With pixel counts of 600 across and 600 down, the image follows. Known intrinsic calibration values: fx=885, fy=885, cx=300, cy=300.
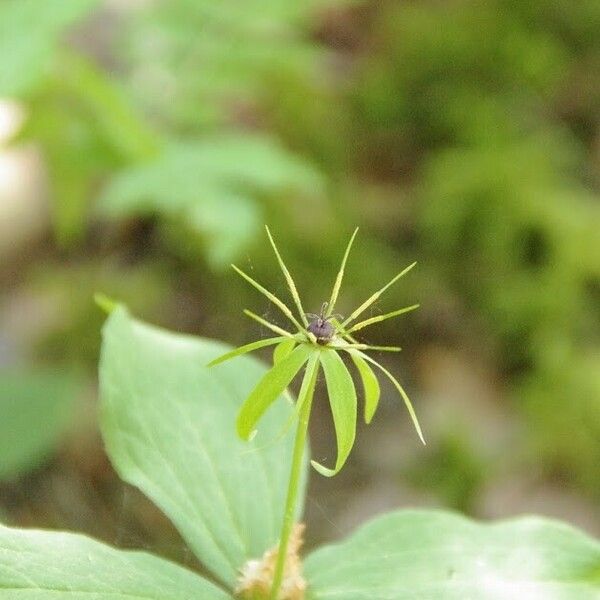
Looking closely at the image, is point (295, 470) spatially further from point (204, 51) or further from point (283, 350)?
point (204, 51)

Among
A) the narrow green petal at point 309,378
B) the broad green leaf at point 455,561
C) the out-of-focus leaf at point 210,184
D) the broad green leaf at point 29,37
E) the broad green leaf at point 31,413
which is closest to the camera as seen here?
the narrow green petal at point 309,378

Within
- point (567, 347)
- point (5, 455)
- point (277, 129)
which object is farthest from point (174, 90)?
point (567, 347)

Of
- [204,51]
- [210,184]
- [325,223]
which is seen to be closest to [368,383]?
[210,184]

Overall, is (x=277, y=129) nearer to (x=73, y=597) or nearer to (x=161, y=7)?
(x=161, y=7)

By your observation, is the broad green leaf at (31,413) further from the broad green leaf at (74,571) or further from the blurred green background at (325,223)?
the broad green leaf at (74,571)

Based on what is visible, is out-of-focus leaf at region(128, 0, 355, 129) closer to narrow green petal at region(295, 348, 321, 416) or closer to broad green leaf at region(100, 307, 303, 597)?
broad green leaf at region(100, 307, 303, 597)

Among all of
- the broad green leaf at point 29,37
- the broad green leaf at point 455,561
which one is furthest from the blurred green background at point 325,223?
the broad green leaf at point 455,561

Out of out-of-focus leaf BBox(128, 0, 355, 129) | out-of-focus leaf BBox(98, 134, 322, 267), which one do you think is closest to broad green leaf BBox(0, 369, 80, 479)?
out-of-focus leaf BBox(98, 134, 322, 267)
